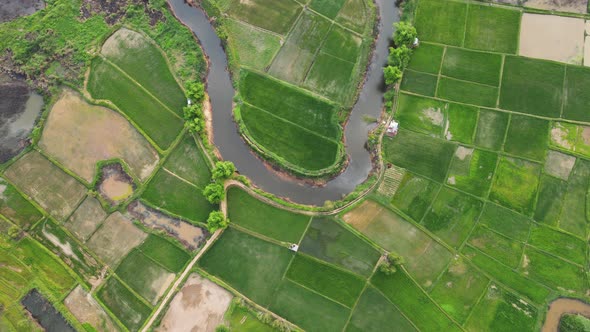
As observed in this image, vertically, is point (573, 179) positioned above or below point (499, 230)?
above

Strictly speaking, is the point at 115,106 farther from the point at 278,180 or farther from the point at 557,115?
the point at 557,115

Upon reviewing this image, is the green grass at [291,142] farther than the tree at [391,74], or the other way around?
the green grass at [291,142]

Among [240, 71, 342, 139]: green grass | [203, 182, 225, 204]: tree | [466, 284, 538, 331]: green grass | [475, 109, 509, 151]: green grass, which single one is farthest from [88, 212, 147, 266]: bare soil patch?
[475, 109, 509, 151]: green grass

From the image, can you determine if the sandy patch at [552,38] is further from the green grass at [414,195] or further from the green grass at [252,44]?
the green grass at [252,44]

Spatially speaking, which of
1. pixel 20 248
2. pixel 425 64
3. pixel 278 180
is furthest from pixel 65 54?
pixel 425 64

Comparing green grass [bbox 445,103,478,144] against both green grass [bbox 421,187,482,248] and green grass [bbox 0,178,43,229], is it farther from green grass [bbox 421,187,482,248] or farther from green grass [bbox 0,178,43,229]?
green grass [bbox 0,178,43,229]

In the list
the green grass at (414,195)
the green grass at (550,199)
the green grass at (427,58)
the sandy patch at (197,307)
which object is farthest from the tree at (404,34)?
the sandy patch at (197,307)
